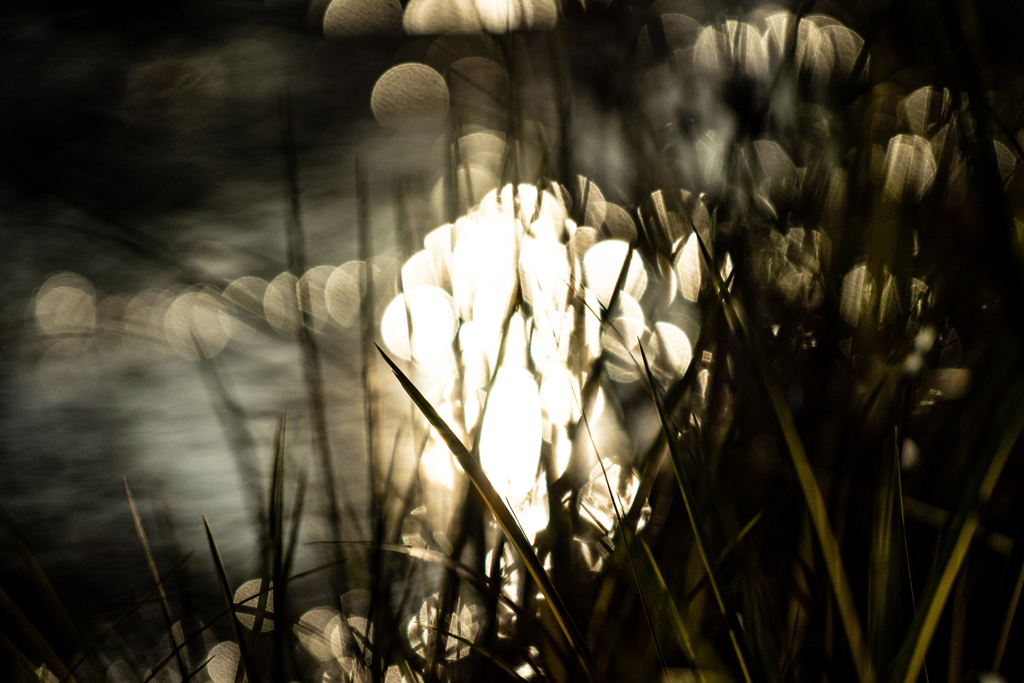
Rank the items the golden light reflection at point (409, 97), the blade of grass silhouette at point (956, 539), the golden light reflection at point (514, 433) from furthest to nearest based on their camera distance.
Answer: the golden light reflection at point (409, 97) → the golden light reflection at point (514, 433) → the blade of grass silhouette at point (956, 539)

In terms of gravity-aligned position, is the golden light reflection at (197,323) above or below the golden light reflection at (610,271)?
below

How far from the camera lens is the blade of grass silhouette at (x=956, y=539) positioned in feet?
0.74

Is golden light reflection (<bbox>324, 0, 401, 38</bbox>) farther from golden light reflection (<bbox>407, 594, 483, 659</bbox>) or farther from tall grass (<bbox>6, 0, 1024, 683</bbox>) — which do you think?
golden light reflection (<bbox>407, 594, 483, 659</bbox>)

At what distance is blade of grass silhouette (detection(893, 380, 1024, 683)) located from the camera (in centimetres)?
22

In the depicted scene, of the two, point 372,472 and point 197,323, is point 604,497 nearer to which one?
point 372,472

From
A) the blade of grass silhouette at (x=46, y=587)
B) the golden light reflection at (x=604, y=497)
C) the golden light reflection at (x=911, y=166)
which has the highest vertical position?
the golden light reflection at (x=911, y=166)

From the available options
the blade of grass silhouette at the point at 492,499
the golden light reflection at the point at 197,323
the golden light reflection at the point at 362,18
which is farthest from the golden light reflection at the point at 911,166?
the golden light reflection at the point at 362,18

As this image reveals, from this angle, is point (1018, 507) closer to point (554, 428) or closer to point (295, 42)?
point (554, 428)

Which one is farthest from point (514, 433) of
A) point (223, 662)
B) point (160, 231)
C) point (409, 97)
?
point (409, 97)

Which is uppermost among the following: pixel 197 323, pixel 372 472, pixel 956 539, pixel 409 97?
pixel 956 539

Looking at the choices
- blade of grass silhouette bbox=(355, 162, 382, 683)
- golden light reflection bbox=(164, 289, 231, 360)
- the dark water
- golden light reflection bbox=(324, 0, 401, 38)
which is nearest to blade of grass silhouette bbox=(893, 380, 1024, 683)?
blade of grass silhouette bbox=(355, 162, 382, 683)

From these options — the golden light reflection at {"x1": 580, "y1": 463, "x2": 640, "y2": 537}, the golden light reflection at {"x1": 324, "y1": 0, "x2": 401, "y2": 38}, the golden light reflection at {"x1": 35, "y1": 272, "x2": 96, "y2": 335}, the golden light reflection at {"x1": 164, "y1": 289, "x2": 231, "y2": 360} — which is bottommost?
the golden light reflection at {"x1": 164, "y1": 289, "x2": 231, "y2": 360}

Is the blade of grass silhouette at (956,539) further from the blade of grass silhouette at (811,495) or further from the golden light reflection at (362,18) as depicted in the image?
the golden light reflection at (362,18)

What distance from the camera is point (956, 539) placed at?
9.0 inches
